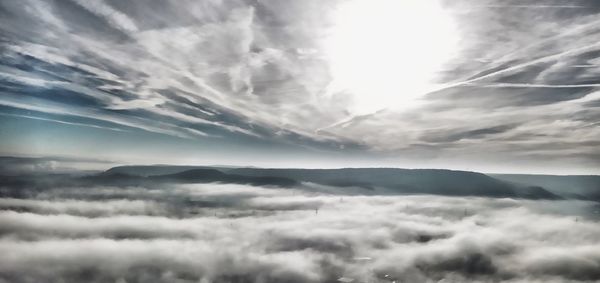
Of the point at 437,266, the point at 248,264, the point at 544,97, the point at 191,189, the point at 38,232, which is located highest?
the point at 544,97

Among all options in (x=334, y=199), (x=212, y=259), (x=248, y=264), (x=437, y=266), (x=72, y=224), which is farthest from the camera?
(x=248, y=264)

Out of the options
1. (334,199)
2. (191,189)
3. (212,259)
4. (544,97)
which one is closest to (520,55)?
(544,97)

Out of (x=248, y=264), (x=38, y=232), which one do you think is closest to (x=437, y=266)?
(x=248, y=264)

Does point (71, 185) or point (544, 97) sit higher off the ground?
point (544, 97)

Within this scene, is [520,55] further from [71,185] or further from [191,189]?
[191,189]

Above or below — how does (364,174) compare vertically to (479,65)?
below

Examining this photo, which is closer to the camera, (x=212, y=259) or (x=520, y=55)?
(x=520, y=55)

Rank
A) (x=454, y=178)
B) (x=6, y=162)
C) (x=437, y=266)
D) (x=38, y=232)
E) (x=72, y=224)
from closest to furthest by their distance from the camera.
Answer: (x=6, y=162) → (x=72, y=224) → (x=38, y=232) → (x=437, y=266) → (x=454, y=178)

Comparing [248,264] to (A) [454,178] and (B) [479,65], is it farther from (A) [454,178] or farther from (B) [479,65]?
(B) [479,65]

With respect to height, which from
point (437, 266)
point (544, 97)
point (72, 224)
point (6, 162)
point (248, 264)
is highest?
point (544, 97)
